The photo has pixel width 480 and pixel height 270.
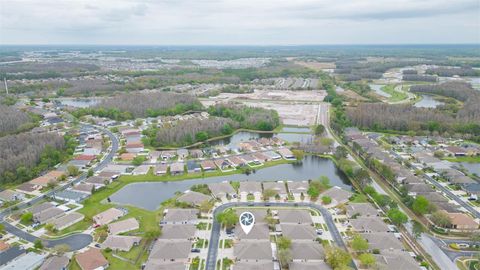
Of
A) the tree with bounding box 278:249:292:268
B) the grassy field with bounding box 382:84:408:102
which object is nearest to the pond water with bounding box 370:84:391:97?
the grassy field with bounding box 382:84:408:102

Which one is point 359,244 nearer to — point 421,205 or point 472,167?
point 421,205

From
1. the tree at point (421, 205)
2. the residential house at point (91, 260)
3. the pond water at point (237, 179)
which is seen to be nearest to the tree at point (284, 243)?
the residential house at point (91, 260)

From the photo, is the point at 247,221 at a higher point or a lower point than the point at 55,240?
higher

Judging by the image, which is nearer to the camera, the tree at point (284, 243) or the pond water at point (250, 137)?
the tree at point (284, 243)

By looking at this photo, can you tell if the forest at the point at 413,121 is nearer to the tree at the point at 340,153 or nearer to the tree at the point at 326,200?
the tree at the point at 340,153

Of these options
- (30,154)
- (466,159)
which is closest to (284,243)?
(466,159)

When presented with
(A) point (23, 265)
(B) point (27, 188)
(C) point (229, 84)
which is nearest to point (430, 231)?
(A) point (23, 265)

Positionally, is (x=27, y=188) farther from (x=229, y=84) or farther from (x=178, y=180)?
(x=229, y=84)
